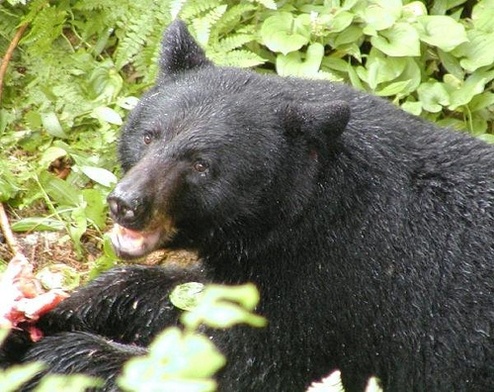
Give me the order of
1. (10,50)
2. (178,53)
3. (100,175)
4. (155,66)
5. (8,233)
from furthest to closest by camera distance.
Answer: (10,50) → (155,66) → (100,175) → (8,233) → (178,53)

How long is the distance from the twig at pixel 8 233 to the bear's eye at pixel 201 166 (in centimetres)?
244

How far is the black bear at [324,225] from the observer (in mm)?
4859

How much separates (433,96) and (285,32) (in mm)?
1223

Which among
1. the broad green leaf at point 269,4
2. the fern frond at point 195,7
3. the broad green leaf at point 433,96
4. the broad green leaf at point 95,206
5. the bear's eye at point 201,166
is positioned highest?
the bear's eye at point 201,166

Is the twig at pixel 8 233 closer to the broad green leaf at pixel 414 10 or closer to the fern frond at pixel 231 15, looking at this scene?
the fern frond at pixel 231 15

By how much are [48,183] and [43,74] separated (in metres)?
1.08

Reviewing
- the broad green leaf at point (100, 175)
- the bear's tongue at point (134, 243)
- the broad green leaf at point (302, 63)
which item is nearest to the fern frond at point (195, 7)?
the broad green leaf at point (302, 63)

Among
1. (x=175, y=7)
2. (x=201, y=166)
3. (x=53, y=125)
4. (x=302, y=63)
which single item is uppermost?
(x=201, y=166)

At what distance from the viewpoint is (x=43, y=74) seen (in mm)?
7969

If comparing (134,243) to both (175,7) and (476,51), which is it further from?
(476,51)

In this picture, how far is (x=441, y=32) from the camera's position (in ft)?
24.3

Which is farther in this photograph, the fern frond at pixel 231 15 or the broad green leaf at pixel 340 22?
the fern frond at pixel 231 15

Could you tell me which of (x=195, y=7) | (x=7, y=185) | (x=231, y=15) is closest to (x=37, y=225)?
(x=7, y=185)

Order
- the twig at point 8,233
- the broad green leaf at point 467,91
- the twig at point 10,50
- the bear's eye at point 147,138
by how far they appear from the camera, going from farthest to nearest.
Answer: the twig at point 10,50 < the broad green leaf at point 467,91 < the twig at point 8,233 < the bear's eye at point 147,138
